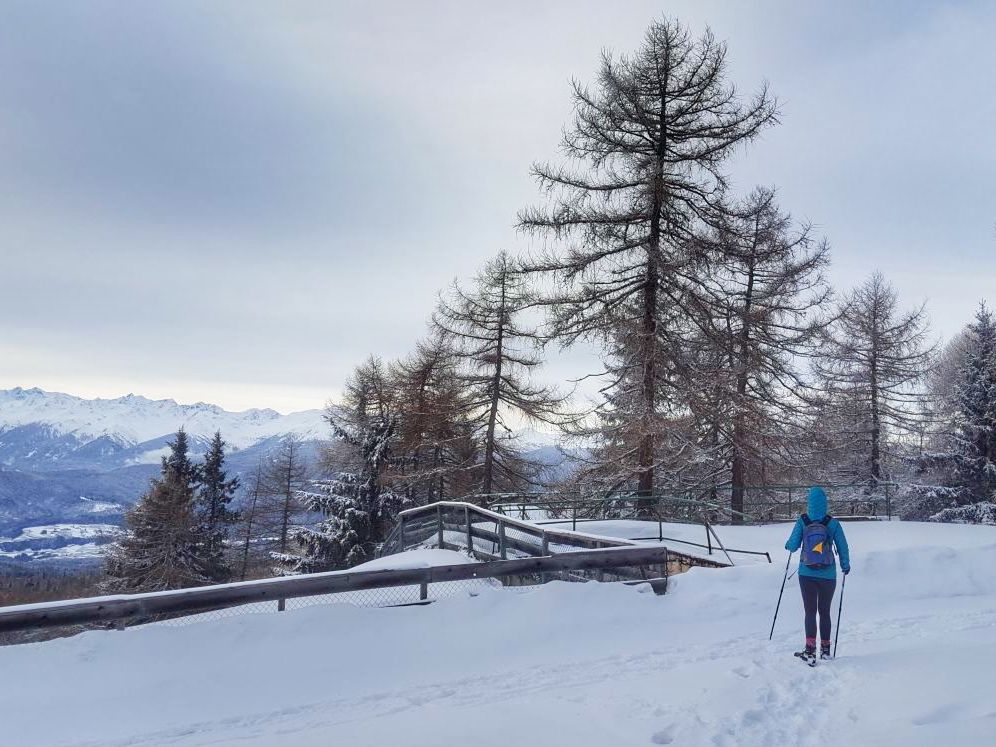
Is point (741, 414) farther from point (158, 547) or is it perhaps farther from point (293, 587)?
point (158, 547)

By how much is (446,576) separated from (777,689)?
428cm

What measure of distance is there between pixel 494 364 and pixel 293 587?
19.0 m

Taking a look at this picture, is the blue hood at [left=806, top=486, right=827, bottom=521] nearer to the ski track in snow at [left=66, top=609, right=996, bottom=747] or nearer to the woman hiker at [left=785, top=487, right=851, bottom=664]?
the woman hiker at [left=785, top=487, right=851, bottom=664]

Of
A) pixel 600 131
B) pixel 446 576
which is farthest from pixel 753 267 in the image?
pixel 446 576

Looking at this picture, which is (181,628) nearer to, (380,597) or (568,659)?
(380,597)

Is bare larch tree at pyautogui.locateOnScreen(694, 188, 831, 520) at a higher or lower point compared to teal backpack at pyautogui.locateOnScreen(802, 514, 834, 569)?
higher

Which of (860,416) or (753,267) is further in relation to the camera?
(860,416)

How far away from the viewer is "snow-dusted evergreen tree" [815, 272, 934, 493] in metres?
26.3

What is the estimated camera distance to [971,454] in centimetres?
2372

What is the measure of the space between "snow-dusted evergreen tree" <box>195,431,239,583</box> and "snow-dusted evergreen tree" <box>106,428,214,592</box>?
1.54m

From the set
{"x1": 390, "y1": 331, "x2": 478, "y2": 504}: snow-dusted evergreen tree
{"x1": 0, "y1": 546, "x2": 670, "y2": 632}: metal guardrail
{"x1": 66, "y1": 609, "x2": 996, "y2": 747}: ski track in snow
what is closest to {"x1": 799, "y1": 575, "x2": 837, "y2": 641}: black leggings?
{"x1": 66, "y1": 609, "x2": 996, "y2": 747}: ski track in snow

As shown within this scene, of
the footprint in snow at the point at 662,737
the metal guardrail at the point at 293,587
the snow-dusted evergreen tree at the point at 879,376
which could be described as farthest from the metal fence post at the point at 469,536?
the snow-dusted evergreen tree at the point at 879,376

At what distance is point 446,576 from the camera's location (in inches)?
334

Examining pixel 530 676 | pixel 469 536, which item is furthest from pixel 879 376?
pixel 530 676
